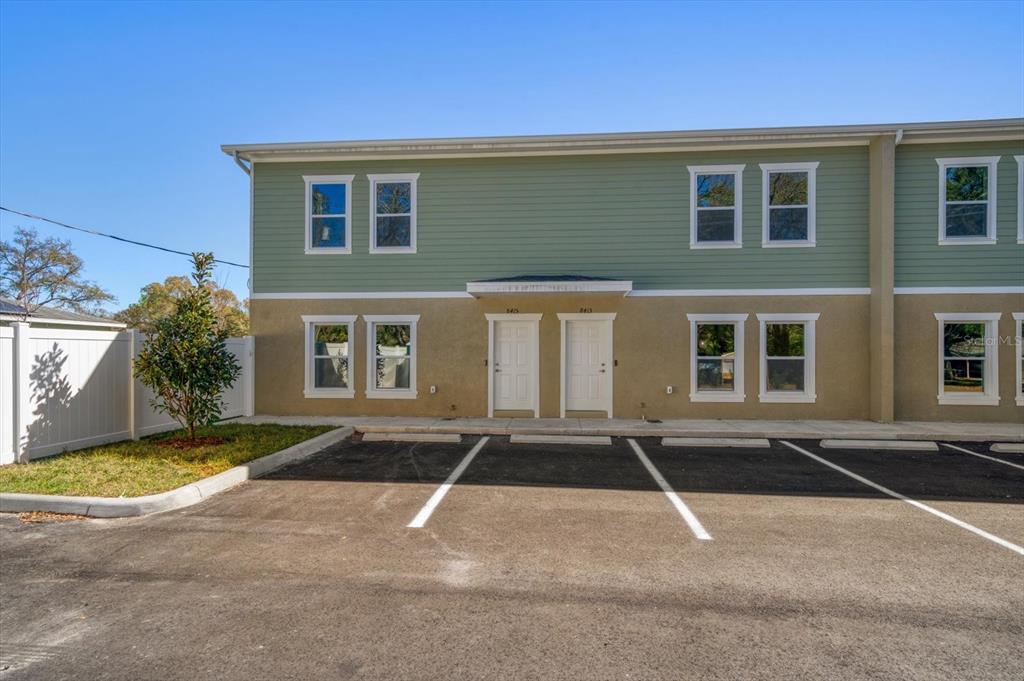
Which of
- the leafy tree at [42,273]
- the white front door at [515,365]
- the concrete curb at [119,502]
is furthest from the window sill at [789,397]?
the leafy tree at [42,273]

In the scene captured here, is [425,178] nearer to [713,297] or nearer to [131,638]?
[713,297]

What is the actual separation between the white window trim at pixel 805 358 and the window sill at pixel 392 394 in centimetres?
813

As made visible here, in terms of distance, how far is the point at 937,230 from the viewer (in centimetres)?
1138

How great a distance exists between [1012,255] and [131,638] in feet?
52.9

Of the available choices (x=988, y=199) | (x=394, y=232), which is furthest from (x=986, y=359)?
(x=394, y=232)

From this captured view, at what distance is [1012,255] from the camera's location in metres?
11.2

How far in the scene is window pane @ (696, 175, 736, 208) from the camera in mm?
11883

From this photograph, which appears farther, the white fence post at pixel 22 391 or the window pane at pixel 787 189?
the window pane at pixel 787 189

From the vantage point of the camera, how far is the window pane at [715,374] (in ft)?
38.7

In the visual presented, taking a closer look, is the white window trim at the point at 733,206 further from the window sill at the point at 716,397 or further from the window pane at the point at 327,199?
the window pane at the point at 327,199

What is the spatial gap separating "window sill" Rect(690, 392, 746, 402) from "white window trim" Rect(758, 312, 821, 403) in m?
0.49

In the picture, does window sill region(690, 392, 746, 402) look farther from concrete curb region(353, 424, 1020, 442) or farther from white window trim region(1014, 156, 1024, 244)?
white window trim region(1014, 156, 1024, 244)

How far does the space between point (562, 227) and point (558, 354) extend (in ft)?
9.97

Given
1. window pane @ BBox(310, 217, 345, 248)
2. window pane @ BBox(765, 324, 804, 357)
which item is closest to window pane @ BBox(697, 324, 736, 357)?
window pane @ BBox(765, 324, 804, 357)
